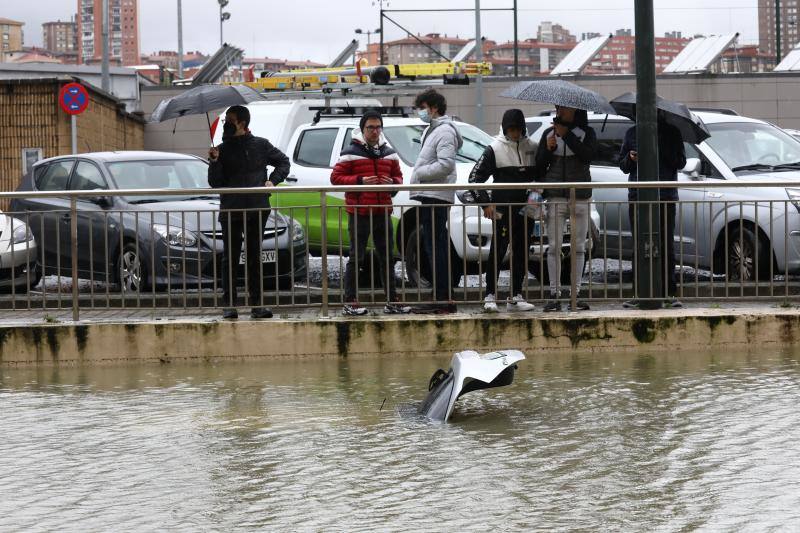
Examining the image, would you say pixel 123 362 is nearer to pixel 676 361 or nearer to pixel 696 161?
pixel 676 361

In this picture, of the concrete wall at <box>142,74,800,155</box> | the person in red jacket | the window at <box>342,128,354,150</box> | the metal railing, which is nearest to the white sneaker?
the metal railing

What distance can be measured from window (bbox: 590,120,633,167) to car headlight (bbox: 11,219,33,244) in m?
5.93

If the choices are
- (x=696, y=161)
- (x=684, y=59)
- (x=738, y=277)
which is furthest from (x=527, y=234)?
(x=684, y=59)

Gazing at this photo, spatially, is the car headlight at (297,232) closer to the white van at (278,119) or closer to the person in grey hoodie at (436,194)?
the person in grey hoodie at (436,194)

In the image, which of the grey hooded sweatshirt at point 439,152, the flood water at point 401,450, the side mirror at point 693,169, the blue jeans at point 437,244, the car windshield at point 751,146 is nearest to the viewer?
the flood water at point 401,450

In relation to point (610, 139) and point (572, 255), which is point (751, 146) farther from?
point (572, 255)

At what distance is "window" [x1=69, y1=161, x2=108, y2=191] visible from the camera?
15.0 meters

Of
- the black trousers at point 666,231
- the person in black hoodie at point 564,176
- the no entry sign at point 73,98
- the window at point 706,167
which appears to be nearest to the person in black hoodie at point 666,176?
the black trousers at point 666,231

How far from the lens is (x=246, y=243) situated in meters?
11.1

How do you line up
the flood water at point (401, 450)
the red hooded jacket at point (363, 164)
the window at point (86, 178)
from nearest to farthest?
1. the flood water at point (401, 450)
2. the red hooded jacket at point (363, 164)
3. the window at point (86, 178)

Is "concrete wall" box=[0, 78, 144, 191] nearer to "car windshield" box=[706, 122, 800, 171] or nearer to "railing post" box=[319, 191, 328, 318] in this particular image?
"car windshield" box=[706, 122, 800, 171]

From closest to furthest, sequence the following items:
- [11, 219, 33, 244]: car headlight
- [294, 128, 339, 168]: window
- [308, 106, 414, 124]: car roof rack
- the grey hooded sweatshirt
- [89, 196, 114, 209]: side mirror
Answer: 1. [11, 219, 33, 244]: car headlight
2. the grey hooded sweatshirt
3. [89, 196, 114, 209]: side mirror
4. [294, 128, 339, 168]: window
5. [308, 106, 414, 124]: car roof rack

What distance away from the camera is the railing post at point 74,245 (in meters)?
11.2

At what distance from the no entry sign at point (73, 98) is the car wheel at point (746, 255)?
49.7 feet
